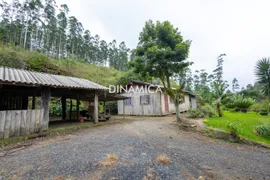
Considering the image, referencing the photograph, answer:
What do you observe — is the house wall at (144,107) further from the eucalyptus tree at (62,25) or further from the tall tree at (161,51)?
the eucalyptus tree at (62,25)

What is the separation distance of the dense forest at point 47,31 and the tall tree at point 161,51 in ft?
93.1

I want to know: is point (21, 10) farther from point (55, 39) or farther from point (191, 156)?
point (191, 156)

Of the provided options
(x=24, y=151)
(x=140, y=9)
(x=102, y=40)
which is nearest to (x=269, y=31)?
(x=140, y=9)

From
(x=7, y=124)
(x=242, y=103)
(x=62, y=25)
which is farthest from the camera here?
(x=62, y=25)

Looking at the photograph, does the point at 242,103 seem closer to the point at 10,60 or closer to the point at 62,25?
the point at 10,60

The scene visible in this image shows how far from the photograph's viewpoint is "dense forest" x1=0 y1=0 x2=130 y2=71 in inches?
1077

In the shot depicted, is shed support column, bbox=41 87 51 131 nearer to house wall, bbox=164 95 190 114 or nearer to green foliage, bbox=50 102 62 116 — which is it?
green foliage, bbox=50 102 62 116

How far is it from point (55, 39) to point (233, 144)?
41141 millimetres

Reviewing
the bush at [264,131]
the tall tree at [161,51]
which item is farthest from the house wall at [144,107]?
the bush at [264,131]

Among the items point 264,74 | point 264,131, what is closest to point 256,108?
point 264,74

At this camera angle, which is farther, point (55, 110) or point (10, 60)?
point (55, 110)

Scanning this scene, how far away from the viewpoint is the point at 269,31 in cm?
830

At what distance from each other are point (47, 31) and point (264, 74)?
4121cm

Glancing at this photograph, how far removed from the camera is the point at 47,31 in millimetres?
32156
